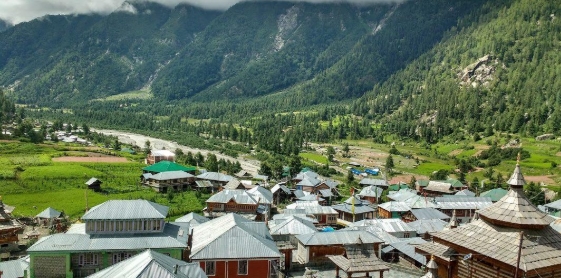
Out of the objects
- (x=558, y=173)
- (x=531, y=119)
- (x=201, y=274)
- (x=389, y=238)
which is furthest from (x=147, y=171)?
(x=531, y=119)

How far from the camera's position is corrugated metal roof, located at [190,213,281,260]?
31750mm

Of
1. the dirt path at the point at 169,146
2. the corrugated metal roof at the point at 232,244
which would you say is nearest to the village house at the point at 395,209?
the corrugated metal roof at the point at 232,244

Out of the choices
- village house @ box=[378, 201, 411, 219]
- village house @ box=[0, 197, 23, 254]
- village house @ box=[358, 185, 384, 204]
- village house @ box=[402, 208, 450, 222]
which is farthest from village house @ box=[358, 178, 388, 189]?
village house @ box=[0, 197, 23, 254]

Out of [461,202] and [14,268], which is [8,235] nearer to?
[14,268]

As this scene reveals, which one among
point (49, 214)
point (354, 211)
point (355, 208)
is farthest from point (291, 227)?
point (49, 214)

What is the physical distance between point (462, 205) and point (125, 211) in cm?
5043

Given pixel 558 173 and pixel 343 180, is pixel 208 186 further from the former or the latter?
pixel 558 173

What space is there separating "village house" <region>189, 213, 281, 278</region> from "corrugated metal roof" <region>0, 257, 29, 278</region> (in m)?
13.3

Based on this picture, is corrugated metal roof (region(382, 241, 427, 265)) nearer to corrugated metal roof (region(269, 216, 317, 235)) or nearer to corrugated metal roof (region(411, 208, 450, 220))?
corrugated metal roof (region(269, 216, 317, 235))

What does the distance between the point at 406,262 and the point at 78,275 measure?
27.4m

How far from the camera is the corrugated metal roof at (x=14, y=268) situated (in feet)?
111

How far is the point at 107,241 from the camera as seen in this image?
3391cm

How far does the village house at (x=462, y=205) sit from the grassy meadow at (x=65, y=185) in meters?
35.8

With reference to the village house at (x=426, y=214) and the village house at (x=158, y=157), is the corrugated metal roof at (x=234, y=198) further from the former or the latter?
the village house at (x=158, y=157)
